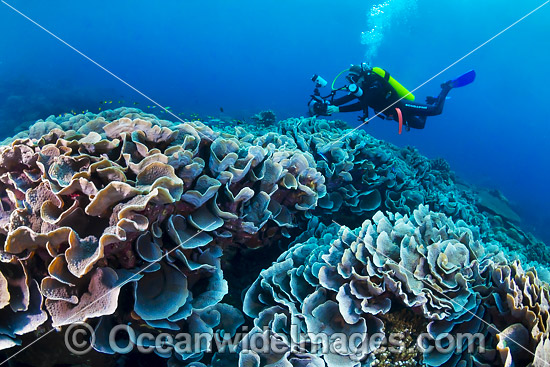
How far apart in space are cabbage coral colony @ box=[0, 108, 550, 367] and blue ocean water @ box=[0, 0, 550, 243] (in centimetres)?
4743

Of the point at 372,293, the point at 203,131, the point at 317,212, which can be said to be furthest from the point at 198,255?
the point at 317,212

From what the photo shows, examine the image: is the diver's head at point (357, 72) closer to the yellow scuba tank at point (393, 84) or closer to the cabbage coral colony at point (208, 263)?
the yellow scuba tank at point (393, 84)

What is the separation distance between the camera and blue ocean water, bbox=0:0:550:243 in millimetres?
61906

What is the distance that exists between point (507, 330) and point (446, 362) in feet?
2.07

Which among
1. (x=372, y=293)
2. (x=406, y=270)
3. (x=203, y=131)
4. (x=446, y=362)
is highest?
(x=203, y=131)

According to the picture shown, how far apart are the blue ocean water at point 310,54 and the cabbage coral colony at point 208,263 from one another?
4743cm

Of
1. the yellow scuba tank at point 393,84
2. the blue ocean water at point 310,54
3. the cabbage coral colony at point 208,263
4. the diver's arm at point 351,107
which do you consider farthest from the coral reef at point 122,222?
the blue ocean water at point 310,54

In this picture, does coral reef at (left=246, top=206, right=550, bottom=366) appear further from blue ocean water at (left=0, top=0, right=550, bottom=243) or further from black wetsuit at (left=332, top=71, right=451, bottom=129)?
blue ocean water at (left=0, top=0, right=550, bottom=243)

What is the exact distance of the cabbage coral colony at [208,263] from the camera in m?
2.09

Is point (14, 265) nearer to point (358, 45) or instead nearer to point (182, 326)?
point (182, 326)

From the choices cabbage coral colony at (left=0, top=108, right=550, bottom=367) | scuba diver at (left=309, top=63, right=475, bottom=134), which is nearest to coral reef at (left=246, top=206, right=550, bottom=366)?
cabbage coral colony at (left=0, top=108, right=550, bottom=367)

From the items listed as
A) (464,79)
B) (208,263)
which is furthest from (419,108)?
(208,263)

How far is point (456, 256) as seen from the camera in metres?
2.86

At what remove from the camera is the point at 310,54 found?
380 ft
